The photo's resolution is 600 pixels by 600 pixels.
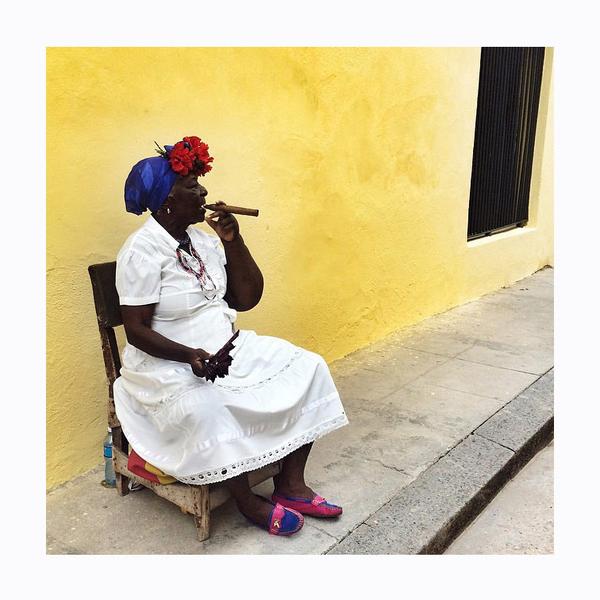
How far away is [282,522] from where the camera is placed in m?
2.68

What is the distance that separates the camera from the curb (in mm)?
2725

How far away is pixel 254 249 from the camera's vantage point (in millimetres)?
3990

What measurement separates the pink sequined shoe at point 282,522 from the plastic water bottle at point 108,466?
80cm

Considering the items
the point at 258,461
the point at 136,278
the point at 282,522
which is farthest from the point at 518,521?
the point at 136,278

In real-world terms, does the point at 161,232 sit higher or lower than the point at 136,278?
higher

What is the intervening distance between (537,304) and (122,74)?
465 cm

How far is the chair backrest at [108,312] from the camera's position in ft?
9.05

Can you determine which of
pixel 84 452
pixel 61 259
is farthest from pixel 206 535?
pixel 61 259

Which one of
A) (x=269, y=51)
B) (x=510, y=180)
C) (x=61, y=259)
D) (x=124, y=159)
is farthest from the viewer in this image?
(x=510, y=180)

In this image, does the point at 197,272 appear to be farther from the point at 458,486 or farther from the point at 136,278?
the point at 458,486

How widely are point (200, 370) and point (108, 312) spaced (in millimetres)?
555

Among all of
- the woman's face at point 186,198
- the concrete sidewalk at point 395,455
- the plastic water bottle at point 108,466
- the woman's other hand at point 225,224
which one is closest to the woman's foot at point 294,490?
the concrete sidewalk at point 395,455

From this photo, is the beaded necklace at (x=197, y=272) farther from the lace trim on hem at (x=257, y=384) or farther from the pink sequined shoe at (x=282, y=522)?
the pink sequined shoe at (x=282, y=522)

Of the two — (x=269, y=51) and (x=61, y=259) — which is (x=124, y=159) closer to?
(x=61, y=259)
